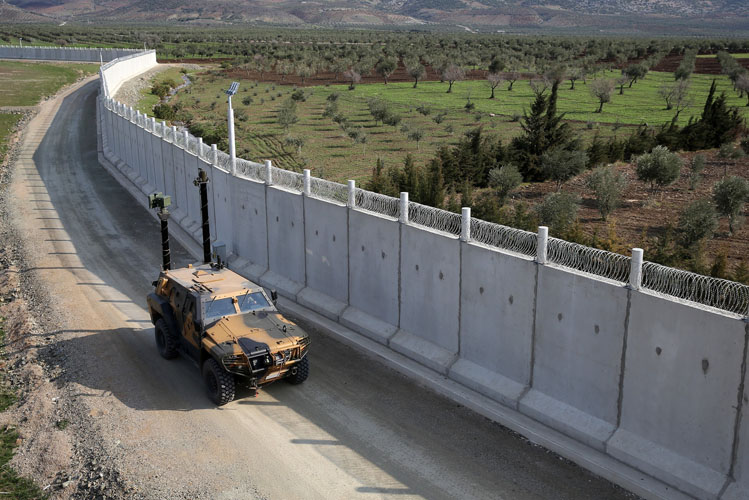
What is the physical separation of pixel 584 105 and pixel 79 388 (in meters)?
55.3

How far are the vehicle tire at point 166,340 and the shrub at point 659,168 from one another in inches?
861

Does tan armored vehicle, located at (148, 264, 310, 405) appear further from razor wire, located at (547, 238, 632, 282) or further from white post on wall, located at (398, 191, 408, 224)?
razor wire, located at (547, 238, 632, 282)

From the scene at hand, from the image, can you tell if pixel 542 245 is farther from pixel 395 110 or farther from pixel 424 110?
pixel 395 110

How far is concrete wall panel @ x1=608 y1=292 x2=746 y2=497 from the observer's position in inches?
389

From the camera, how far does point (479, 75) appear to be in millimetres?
87062

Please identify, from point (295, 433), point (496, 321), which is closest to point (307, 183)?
point (496, 321)

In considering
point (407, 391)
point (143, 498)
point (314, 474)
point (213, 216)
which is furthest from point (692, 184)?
point (143, 498)

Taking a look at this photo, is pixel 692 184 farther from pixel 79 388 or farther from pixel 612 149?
pixel 79 388

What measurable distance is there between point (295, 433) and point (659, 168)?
2238 centimetres

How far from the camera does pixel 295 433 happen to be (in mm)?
12414

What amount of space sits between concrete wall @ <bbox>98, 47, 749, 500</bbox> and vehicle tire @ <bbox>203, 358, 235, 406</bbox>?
3825 millimetres

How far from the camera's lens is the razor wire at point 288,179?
1862 cm

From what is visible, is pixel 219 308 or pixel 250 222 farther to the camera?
pixel 250 222

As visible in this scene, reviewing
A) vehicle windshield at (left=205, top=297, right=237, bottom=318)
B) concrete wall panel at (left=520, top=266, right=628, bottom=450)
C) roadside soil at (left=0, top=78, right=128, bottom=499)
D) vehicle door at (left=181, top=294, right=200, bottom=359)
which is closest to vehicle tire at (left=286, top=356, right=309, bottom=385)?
vehicle windshield at (left=205, top=297, right=237, bottom=318)
